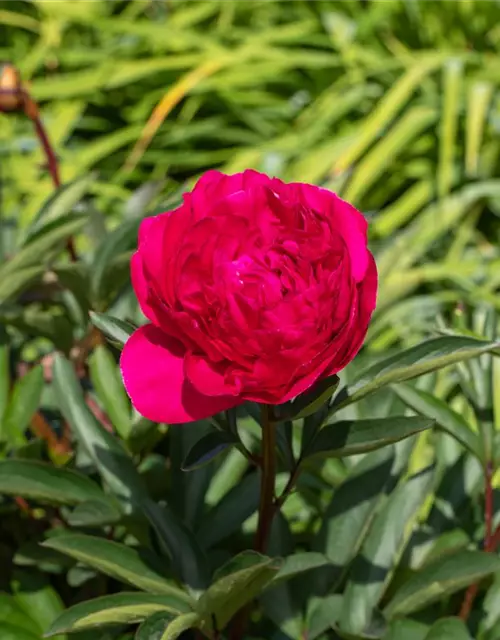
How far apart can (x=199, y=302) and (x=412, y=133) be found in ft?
4.99

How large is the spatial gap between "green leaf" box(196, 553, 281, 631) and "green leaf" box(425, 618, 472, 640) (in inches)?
5.7

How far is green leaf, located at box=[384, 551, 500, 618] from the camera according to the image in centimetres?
68

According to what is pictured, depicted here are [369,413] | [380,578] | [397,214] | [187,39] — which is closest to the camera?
[380,578]

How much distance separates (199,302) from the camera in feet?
1.77

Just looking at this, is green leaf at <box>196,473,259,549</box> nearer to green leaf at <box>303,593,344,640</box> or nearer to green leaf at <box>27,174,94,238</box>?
green leaf at <box>303,593,344,640</box>

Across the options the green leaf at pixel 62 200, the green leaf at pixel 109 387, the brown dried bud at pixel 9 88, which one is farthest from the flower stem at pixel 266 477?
Answer: the brown dried bud at pixel 9 88

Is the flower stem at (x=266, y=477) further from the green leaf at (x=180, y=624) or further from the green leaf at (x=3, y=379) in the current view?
the green leaf at (x=3, y=379)

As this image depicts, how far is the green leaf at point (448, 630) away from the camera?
2.25ft

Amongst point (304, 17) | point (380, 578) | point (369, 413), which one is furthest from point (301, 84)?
point (380, 578)

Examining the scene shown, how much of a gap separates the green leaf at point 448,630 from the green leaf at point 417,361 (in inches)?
8.3

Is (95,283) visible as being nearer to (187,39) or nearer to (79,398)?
(79,398)

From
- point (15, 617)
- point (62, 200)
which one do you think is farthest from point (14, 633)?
point (62, 200)

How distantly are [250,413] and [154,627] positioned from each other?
165 millimetres

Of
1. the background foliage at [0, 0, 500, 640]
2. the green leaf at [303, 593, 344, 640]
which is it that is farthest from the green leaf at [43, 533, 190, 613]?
the green leaf at [303, 593, 344, 640]
